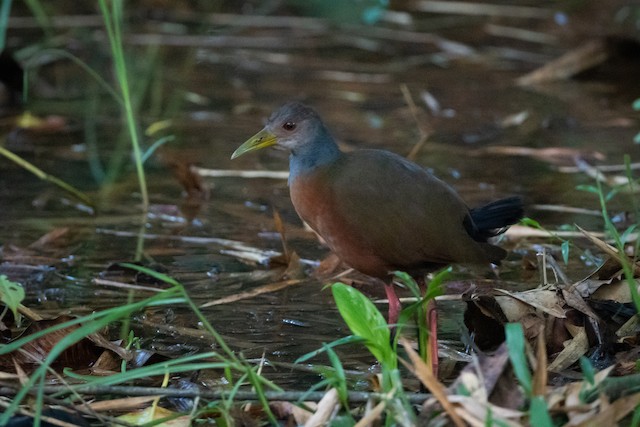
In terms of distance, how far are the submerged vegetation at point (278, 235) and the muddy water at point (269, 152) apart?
0.02 meters

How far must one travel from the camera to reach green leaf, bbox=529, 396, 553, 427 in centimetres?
249

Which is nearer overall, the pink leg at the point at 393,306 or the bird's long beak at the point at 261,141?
the pink leg at the point at 393,306

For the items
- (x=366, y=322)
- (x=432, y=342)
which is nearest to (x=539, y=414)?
(x=366, y=322)

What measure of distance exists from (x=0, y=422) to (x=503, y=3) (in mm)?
8050

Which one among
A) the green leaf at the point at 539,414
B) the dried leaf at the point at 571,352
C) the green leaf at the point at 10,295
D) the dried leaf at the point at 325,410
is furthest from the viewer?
the green leaf at the point at 10,295

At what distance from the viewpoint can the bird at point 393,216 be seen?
11.7ft

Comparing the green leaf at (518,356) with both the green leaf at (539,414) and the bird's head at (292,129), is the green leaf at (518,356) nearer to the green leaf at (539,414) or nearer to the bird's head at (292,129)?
the green leaf at (539,414)

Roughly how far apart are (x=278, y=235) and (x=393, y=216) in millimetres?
1530

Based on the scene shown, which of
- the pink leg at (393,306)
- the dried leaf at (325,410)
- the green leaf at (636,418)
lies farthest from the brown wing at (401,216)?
the green leaf at (636,418)

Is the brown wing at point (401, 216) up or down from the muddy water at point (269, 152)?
up

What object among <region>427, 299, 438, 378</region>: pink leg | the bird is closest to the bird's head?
the bird

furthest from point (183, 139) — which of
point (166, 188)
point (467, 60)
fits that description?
point (467, 60)

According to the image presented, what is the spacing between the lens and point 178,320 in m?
3.92

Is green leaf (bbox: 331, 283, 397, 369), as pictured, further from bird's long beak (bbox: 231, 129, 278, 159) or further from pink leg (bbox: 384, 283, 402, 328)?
bird's long beak (bbox: 231, 129, 278, 159)
